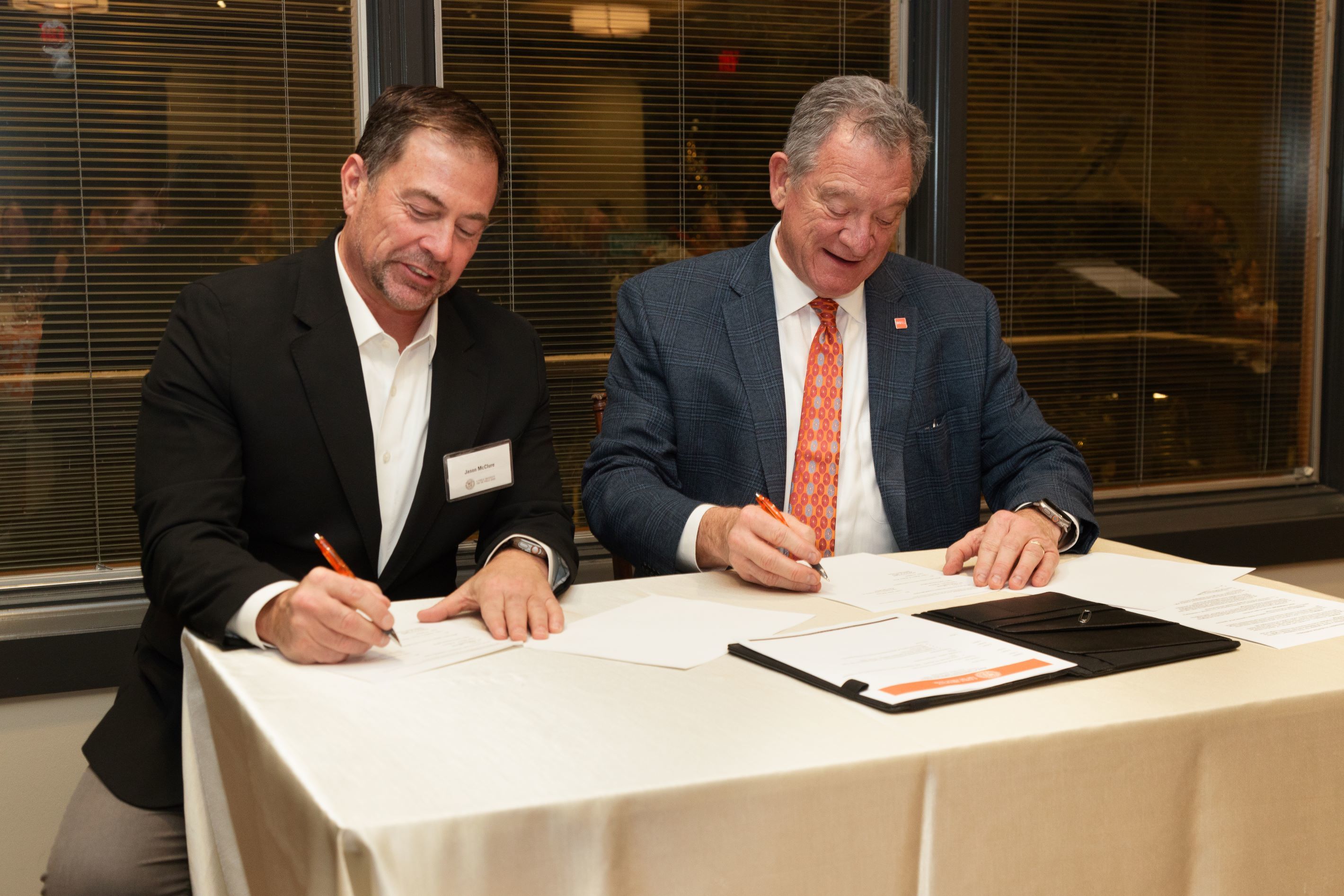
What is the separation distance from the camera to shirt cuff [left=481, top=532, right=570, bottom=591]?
68.7 inches

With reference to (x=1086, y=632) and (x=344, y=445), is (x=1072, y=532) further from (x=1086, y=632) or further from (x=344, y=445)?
(x=344, y=445)

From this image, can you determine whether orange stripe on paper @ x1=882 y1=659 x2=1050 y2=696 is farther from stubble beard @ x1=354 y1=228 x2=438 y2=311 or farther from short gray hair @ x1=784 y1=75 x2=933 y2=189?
short gray hair @ x1=784 y1=75 x2=933 y2=189

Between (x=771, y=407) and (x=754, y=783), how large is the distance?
4.13 ft

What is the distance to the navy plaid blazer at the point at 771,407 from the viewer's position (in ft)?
7.28

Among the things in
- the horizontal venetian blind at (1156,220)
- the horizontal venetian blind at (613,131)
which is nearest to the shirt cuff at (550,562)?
the horizontal venetian blind at (613,131)

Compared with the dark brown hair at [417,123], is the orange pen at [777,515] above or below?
below

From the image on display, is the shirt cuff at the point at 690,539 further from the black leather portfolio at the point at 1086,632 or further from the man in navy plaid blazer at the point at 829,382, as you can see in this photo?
the black leather portfolio at the point at 1086,632

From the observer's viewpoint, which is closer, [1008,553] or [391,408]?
[1008,553]

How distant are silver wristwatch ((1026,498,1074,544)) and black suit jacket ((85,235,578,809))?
2.64 feet

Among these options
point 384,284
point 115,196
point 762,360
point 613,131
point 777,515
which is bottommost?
point 777,515

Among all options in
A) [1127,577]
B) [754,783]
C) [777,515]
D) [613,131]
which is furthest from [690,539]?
[613,131]

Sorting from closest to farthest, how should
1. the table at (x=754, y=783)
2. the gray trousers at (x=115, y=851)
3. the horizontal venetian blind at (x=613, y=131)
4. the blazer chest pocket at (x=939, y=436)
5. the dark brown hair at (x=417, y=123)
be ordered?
the table at (x=754, y=783) < the gray trousers at (x=115, y=851) < the dark brown hair at (x=417, y=123) < the blazer chest pocket at (x=939, y=436) < the horizontal venetian blind at (x=613, y=131)

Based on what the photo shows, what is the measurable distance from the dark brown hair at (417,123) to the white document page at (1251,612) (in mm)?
1236

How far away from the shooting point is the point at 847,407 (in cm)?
229
